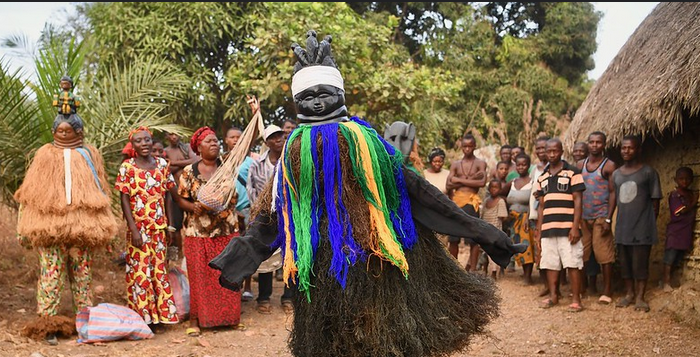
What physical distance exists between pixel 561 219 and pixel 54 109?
5.15m

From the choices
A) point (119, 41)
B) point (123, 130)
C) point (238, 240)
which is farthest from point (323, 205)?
point (119, 41)

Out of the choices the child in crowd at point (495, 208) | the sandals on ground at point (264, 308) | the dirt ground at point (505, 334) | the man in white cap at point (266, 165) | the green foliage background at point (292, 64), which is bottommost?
the dirt ground at point (505, 334)

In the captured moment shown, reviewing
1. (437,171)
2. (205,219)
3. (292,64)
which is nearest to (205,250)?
(205,219)

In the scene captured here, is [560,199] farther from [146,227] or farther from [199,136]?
[146,227]

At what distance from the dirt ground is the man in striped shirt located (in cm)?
43

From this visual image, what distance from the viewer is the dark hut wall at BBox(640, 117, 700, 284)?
6.61 meters

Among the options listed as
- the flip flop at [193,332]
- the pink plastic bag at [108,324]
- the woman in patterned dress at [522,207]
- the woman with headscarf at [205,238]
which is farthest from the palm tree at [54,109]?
the woman in patterned dress at [522,207]

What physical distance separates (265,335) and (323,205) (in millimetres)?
2996

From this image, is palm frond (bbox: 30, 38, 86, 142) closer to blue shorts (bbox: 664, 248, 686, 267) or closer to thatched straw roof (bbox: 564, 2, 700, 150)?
thatched straw roof (bbox: 564, 2, 700, 150)

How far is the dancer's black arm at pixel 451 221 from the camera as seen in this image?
11.4 ft

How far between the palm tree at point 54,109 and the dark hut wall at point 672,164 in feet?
16.7

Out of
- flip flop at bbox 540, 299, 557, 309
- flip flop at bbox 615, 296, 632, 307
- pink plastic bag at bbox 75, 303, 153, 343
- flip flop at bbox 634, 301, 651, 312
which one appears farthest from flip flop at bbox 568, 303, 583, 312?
pink plastic bag at bbox 75, 303, 153, 343

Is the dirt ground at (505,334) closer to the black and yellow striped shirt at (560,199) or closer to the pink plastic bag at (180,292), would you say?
the pink plastic bag at (180,292)

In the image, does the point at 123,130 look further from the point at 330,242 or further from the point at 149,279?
the point at 330,242
